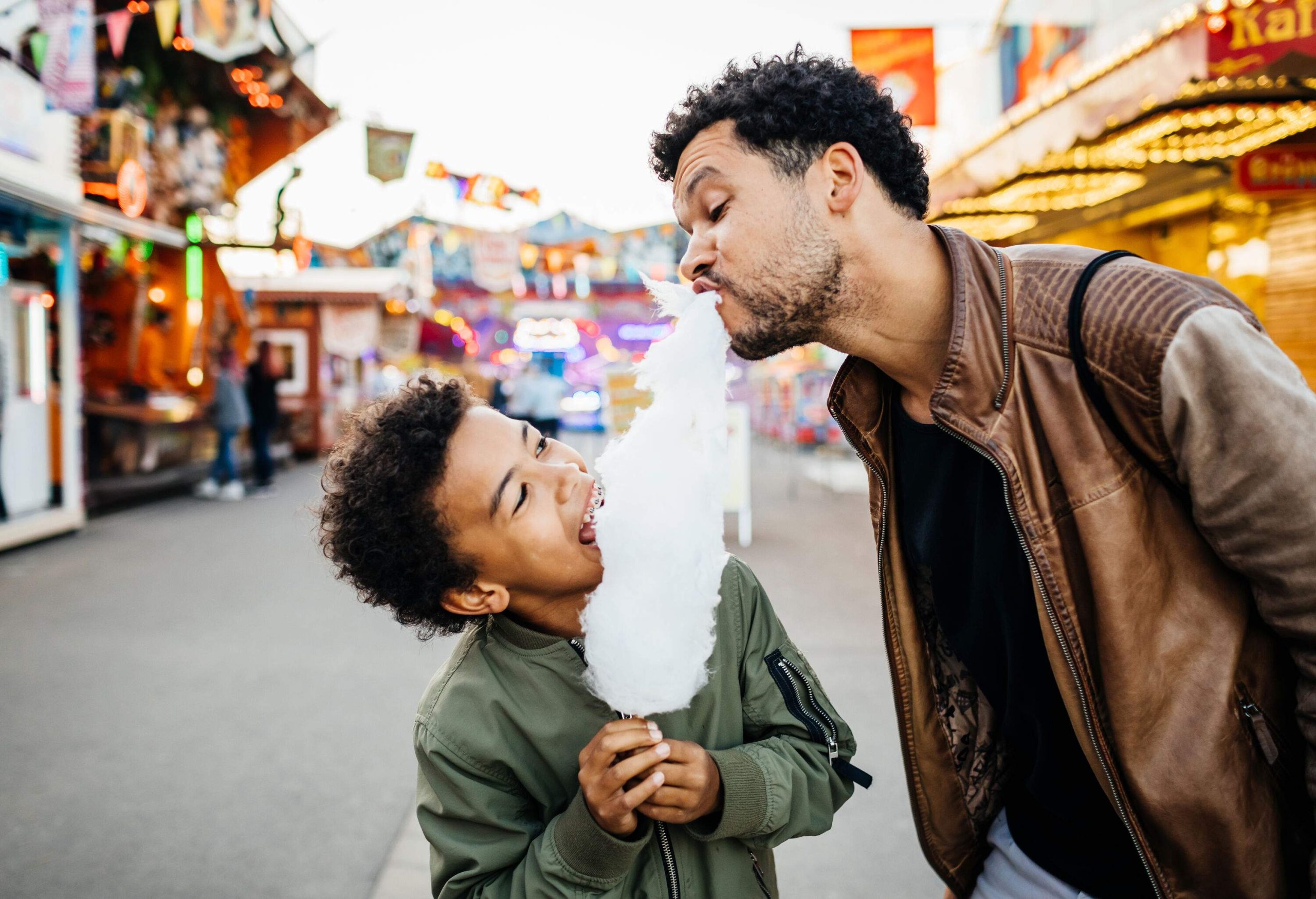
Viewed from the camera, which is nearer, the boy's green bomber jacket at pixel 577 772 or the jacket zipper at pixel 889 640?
the boy's green bomber jacket at pixel 577 772

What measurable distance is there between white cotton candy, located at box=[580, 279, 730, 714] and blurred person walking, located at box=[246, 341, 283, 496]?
11.0m

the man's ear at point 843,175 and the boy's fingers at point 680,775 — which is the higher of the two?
the man's ear at point 843,175

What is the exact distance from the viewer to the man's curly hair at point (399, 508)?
4.71 ft

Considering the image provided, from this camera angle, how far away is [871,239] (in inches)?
57.3

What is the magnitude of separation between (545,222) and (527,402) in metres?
19.7

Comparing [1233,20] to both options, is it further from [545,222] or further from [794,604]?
[545,222]

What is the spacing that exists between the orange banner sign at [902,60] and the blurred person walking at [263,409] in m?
8.35

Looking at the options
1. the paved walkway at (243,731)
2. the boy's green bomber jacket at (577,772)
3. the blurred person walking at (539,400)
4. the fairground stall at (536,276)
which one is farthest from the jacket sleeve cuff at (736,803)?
the fairground stall at (536,276)

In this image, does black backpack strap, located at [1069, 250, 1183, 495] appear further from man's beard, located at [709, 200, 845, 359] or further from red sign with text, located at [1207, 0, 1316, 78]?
red sign with text, located at [1207, 0, 1316, 78]

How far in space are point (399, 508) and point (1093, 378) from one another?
1130 mm

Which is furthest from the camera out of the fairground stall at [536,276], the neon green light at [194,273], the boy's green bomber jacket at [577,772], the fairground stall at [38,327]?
the fairground stall at [536,276]

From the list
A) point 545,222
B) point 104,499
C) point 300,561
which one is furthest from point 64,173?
point 545,222

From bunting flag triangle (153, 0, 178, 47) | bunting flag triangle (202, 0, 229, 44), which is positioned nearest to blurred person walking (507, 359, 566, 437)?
bunting flag triangle (202, 0, 229, 44)

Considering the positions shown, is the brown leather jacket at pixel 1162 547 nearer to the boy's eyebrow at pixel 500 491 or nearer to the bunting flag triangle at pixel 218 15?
the boy's eyebrow at pixel 500 491
